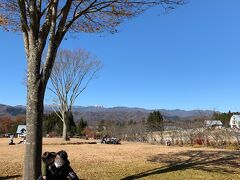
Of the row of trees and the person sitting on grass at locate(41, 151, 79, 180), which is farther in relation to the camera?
the row of trees

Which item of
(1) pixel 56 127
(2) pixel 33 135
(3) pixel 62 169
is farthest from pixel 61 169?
(1) pixel 56 127

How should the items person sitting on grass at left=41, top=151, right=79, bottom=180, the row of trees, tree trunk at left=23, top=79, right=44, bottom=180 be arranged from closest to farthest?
1. person sitting on grass at left=41, top=151, right=79, bottom=180
2. tree trunk at left=23, top=79, right=44, bottom=180
3. the row of trees

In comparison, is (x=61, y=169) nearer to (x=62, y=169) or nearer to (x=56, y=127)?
(x=62, y=169)

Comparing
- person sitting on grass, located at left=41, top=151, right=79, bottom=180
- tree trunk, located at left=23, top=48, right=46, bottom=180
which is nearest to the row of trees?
tree trunk, located at left=23, top=48, right=46, bottom=180

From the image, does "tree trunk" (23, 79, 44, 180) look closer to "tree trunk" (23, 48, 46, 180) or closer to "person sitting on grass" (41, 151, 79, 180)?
"tree trunk" (23, 48, 46, 180)

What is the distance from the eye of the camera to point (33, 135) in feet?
23.4

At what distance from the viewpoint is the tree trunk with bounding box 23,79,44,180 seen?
706 centimetres

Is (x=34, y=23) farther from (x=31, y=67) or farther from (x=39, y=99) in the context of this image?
(x=39, y=99)

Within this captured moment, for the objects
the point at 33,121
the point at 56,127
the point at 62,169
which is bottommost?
the point at 62,169

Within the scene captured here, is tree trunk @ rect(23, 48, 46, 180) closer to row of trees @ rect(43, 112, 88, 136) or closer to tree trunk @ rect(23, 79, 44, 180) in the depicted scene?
tree trunk @ rect(23, 79, 44, 180)

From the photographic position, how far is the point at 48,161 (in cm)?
488

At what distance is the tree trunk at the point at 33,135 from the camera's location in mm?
7059

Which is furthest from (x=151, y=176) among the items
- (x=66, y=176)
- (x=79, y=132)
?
(x=79, y=132)

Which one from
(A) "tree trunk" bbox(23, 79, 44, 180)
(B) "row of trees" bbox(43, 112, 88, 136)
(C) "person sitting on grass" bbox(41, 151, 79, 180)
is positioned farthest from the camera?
(B) "row of trees" bbox(43, 112, 88, 136)
